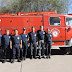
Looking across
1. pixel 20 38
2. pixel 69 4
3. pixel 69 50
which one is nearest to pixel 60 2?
pixel 69 4

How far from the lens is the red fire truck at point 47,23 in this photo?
7723 mm

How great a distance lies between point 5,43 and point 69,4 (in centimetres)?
2042

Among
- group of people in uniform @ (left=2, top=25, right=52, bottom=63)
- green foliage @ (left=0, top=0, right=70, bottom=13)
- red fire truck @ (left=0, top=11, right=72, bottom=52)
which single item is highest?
green foliage @ (left=0, top=0, right=70, bottom=13)

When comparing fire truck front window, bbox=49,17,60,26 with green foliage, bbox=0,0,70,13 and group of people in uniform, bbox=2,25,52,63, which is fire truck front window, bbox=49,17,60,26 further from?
green foliage, bbox=0,0,70,13

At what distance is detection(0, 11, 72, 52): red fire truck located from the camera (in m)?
7.72

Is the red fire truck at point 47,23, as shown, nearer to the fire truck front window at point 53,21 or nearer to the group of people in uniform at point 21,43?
the fire truck front window at point 53,21

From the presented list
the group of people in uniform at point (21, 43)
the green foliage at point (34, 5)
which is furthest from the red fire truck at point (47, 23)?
the green foliage at point (34, 5)

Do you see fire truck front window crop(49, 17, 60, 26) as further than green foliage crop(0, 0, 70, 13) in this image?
No

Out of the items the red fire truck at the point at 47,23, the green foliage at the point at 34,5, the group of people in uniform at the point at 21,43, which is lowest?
the group of people in uniform at the point at 21,43

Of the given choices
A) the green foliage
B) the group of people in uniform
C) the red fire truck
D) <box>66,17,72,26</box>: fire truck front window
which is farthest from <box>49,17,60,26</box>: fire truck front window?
the green foliage

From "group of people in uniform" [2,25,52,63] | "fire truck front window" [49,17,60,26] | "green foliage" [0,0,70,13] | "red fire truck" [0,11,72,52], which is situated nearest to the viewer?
"group of people in uniform" [2,25,52,63]

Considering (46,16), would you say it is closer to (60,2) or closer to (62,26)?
(62,26)

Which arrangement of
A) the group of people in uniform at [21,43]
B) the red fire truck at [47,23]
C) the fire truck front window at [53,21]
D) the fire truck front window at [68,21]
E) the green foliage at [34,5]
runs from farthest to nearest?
the green foliage at [34,5], the fire truck front window at [68,21], the fire truck front window at [53,21], the red fire truck at [47,23], the group of people in uniform at [21,43]

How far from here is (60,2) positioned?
73.9ft
